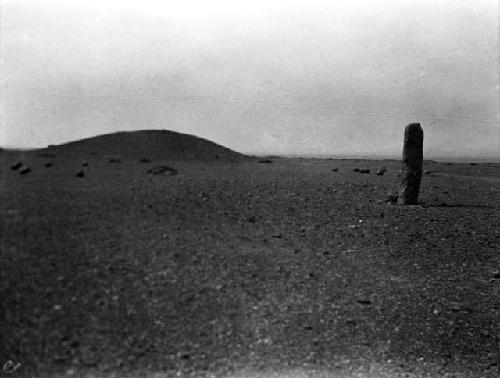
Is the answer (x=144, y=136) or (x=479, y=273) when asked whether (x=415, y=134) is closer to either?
(x=479, y=273)

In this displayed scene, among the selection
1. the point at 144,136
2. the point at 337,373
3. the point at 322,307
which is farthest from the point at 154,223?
the point at 144,136

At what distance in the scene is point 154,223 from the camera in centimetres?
721

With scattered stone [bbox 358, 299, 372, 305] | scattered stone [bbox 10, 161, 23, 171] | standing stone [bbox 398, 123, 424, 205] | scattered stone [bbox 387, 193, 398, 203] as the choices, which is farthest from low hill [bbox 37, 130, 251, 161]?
standing stone [bbox 398, 123, 424, 205]

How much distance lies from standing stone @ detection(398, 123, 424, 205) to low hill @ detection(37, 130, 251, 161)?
289 inches

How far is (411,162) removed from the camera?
1453 cm

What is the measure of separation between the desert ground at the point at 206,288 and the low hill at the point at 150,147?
0.20 meters

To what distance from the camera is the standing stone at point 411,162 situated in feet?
47.5

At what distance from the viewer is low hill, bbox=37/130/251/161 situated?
10.0 meters

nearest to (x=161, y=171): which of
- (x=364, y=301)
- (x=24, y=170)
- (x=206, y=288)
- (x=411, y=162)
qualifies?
(x=206, y=288)

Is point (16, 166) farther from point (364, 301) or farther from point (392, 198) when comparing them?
point (392, 198)

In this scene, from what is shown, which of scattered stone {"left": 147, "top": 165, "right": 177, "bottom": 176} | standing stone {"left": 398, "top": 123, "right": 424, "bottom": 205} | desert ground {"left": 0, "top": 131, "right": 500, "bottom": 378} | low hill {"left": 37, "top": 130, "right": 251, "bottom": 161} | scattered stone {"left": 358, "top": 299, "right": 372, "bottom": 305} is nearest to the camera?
desert ground {"left": 0, "top": 131, "right": 500, "bottom": 378}

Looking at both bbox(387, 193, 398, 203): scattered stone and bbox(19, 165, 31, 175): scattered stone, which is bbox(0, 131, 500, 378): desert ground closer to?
bbox(19, 165, 31, 175): scattered stone

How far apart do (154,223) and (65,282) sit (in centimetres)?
213

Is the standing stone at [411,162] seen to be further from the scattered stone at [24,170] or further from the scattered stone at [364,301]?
the scattered stone at [24,170]
